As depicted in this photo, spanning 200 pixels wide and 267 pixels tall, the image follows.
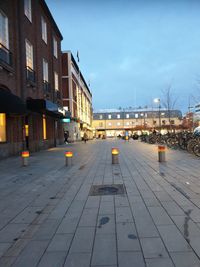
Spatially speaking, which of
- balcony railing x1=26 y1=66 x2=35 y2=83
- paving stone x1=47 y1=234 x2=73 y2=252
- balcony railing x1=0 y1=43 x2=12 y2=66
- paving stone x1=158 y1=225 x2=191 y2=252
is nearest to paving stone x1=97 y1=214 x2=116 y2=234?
paving stone x1=47 y1=234 x2=73 y2=252

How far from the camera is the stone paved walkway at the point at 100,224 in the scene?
382 centimetres

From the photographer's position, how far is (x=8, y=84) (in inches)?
687

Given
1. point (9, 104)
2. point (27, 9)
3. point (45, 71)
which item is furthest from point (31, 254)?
point (45, 71)

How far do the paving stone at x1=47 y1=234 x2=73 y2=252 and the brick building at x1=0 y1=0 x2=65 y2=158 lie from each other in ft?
37.5

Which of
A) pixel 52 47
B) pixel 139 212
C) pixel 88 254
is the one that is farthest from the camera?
pixel 52 47

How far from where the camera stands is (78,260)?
3748mm

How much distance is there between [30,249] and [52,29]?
2933 cm

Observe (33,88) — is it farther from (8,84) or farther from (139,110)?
(139,110)

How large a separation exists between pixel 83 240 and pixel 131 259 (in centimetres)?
93

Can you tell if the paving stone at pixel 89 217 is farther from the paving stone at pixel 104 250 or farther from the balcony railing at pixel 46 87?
the balcony railing at pixel 46 87

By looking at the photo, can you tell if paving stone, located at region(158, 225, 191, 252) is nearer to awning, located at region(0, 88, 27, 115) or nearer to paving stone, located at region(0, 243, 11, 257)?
paving stone, located at region(0, 243, 11, 257)

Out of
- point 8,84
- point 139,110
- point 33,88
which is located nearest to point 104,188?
point 8,84

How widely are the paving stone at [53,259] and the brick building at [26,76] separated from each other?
39.3 ft

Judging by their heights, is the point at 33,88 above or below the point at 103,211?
above
